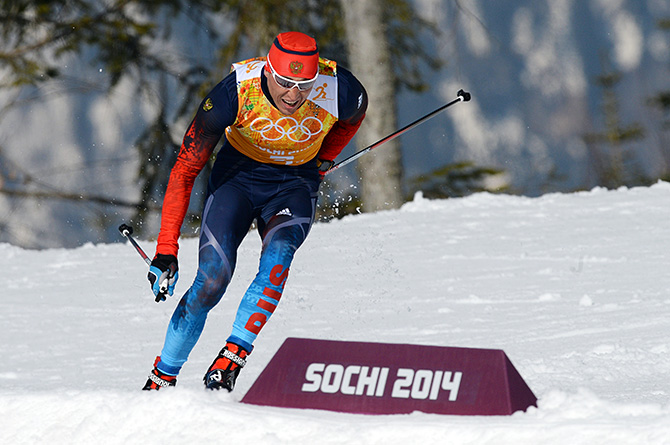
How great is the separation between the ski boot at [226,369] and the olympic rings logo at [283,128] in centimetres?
88

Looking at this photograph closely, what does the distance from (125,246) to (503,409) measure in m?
6.81

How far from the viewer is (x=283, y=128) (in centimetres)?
374

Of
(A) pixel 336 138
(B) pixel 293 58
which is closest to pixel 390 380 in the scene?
(B) pixel 293 58

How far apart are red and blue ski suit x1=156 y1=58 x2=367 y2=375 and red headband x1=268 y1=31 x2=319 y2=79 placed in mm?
153

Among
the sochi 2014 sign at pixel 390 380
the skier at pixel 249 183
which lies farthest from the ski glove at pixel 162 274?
the sochi 2014 sign at pixel 390 380

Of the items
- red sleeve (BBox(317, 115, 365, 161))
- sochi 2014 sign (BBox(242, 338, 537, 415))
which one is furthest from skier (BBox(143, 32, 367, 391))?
sochi 2014 sign (BBox(242, 338, 537, 415))

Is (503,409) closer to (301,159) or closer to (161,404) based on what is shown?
(161,404)


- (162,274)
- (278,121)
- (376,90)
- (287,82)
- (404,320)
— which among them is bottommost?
(376,90)

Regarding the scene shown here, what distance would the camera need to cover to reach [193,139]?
3.75 m

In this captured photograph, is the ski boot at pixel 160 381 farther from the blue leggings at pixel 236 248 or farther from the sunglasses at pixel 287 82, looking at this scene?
the sunglasses at pixel 287 82

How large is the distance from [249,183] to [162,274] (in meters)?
0.56

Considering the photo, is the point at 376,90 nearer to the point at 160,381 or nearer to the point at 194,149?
the point at 194,149

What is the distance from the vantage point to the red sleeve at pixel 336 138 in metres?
4.16

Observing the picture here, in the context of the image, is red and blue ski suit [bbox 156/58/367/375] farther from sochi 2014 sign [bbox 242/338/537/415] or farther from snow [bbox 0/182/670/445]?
sochi 2014 sign [bbox 242/338/537/415]
